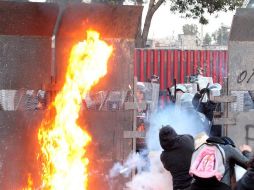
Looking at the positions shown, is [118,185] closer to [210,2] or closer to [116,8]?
[116,8]

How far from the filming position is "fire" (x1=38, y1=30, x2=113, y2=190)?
6.93m

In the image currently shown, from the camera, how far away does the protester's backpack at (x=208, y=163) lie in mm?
3692

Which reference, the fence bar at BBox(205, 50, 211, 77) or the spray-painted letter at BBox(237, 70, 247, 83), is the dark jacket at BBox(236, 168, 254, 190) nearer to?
the spray-painted letter at BBox(237, 70, 247, 83)

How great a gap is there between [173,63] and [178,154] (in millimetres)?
10209

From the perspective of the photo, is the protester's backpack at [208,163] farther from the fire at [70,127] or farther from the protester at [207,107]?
the protester at [207,107]

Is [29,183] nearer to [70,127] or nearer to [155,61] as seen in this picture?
[70,127]

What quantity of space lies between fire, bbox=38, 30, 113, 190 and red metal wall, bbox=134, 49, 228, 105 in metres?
8.55

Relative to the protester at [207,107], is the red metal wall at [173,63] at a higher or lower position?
higher

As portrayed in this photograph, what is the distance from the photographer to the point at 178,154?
18.5 ft

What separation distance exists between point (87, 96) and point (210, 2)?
548 inches

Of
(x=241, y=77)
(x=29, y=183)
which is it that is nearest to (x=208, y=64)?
(x=241, y=77)

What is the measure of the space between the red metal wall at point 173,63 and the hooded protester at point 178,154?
985 cm

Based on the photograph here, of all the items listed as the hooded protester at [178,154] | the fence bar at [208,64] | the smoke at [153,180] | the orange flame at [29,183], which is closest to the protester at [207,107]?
the smoke at [153,180]

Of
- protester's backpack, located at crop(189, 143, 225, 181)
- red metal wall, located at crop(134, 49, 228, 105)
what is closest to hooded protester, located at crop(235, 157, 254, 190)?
protester's backpack, located at crop(189, 143, 225, 181)
